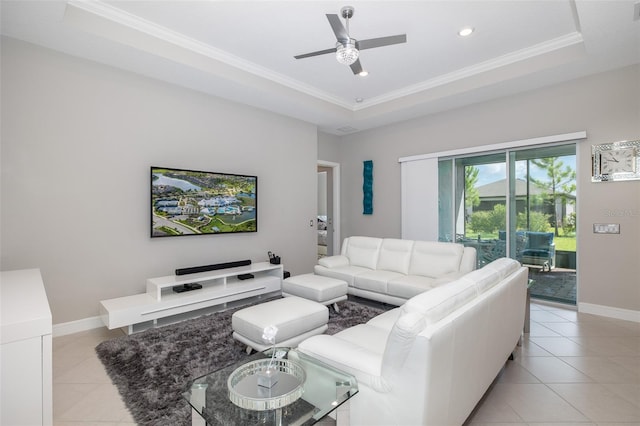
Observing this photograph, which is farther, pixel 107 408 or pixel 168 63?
pixel 168 63

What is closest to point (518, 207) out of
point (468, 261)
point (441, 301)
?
point (468, 261)

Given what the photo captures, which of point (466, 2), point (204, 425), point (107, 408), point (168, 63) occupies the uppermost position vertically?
point (466, 2)

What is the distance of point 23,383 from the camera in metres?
1.33

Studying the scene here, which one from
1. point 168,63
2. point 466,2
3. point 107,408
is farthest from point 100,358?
point 466,2

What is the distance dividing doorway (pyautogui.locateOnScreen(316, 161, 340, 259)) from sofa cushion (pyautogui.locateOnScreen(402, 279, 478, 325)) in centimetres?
427

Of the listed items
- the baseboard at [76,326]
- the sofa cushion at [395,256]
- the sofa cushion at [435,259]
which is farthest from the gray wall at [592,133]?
the baseboard at [76,326]

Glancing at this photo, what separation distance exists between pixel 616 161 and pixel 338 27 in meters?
3.59

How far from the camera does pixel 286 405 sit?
1354mm

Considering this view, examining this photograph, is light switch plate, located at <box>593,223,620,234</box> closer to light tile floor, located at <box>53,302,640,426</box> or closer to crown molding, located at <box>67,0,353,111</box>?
light tile floor, located at <box>53,302,640,426</box>

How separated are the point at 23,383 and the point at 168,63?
307 cm

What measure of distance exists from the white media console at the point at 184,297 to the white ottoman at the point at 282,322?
107 centimetres

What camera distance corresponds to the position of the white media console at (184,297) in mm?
2971

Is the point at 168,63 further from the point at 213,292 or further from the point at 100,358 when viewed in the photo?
the point at 100,358

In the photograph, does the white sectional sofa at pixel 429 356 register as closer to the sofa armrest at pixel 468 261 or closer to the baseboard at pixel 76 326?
the sofa armrest at pixel 468 261
